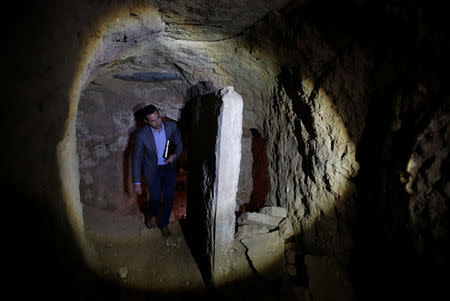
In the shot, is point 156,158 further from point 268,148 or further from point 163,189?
point 268,148

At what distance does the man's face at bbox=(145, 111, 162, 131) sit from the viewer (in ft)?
10.5

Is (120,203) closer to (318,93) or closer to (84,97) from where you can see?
(84,97)

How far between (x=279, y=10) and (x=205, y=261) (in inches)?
109

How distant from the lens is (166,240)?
3.49 m

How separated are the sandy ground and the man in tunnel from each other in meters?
0.26

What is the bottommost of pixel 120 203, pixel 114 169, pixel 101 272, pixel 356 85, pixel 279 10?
pixel 101 272

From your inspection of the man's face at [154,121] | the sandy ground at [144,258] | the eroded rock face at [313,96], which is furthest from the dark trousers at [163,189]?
the eroded rock face at [313,96]

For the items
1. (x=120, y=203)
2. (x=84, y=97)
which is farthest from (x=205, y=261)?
(x=84, y=97)

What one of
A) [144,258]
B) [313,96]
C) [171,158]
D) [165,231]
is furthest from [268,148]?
[144,258]

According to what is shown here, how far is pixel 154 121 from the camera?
326 cm

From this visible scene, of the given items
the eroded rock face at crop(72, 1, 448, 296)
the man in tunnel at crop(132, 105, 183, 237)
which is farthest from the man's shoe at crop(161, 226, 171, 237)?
the eroded rock face at crop(72, 1, 448, 296)

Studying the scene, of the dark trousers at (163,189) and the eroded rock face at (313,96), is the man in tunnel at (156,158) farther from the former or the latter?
the eroded rock face at (313,96)

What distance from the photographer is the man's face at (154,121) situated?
10.5ft

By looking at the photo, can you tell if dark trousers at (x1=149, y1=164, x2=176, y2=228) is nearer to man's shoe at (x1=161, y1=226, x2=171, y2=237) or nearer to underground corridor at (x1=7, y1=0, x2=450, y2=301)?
man's shoe at (x1=161, y1=226, x2=171, y2=237)
